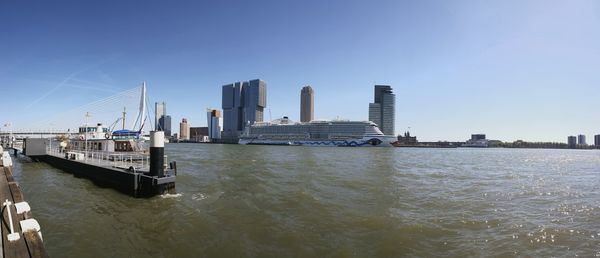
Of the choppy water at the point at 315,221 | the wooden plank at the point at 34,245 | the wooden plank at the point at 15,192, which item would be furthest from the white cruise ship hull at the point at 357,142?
the wooden plank at the point at 34,245

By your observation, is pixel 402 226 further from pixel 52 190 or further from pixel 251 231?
pixel 52 190

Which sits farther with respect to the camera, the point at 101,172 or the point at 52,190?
the point at 101,172

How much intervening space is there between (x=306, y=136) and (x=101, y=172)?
12443 cm

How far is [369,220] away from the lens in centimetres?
1299

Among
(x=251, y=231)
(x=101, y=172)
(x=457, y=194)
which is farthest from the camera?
(x=101, y=172)

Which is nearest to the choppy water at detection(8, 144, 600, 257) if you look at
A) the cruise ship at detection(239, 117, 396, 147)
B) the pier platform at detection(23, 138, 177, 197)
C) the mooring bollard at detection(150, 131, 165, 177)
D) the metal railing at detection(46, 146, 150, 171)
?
the pier platform at detection(23, 138, 177, 197)

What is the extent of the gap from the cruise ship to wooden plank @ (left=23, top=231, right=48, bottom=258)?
432 feet

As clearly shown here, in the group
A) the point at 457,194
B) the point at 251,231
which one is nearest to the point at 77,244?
the point at 251,231

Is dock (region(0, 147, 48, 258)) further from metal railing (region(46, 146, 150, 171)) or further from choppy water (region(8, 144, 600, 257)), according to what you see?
metal railing (region(46, 146, 150, 171))

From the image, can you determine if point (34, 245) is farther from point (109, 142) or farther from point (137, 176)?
point (109, 142)

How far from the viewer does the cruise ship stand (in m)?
137

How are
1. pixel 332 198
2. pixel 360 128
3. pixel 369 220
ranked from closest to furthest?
pixel 369 220, pixel 332 198, pixel 360 128

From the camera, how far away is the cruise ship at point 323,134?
5394 inches

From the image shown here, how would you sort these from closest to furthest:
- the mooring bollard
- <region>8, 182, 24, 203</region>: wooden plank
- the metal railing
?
<region>8, 182, 24, 203</region>: wooden plank, the mooring bollard, the metal railing
